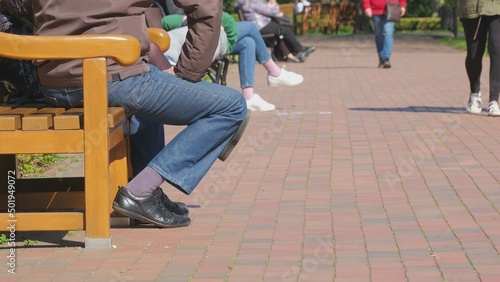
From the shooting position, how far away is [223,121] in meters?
5.56

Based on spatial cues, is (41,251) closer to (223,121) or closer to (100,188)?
(100,188)

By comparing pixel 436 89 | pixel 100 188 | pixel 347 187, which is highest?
pixel 100 188

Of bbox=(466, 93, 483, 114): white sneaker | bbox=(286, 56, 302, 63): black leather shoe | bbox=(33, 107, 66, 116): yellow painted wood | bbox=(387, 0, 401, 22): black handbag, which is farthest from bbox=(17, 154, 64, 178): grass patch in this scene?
bbox=(286, 56, 302, 63): black leather shoe

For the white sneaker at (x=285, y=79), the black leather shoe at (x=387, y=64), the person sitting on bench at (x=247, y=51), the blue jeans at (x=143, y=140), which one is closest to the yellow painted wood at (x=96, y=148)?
the blue jeans at (x=143, y=140)

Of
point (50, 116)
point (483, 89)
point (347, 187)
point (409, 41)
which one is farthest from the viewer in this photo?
point (409, 41)

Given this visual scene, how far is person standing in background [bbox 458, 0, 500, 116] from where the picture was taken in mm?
10406

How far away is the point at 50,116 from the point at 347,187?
7.59ft

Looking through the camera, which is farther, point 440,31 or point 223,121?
point 440,31

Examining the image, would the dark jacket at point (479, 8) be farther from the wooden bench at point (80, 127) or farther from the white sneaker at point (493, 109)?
the wooden bench at point (80, 127)

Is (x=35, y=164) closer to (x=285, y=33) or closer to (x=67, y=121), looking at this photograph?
(x=67, y=121)

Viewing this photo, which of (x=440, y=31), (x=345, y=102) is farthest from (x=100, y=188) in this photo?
(x=440, y=31)

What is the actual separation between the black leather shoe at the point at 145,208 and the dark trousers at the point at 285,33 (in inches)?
562

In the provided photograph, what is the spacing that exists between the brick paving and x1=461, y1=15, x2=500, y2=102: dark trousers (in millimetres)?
343

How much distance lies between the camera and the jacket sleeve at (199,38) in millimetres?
5434
